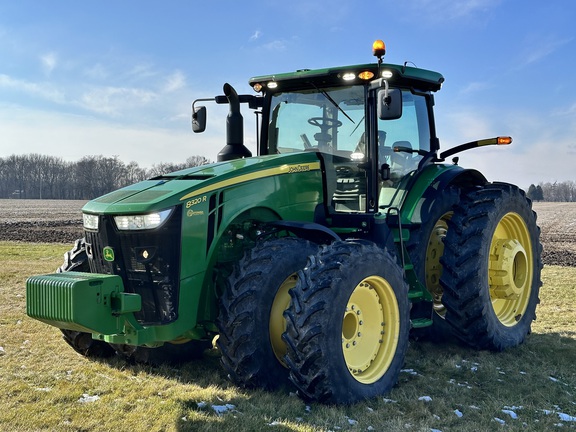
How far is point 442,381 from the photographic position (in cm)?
501

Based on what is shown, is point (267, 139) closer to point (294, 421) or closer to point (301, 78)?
point (301, 78)

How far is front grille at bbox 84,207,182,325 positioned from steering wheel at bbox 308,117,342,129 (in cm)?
195

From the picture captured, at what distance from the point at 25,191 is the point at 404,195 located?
114m

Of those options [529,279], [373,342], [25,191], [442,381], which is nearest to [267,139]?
[373,342]

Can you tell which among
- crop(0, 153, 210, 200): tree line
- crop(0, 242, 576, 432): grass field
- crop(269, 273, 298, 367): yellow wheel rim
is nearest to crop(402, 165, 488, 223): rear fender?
crop(0, 242, 576, 432): grass field

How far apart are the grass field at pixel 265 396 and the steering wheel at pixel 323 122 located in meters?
2.44

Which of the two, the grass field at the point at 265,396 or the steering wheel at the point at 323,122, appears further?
the steering wheel at the point at 323,122

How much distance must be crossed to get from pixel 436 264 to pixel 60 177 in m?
113

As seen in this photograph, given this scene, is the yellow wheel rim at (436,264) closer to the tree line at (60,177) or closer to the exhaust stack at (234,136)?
the exhaust stack at (234,136)

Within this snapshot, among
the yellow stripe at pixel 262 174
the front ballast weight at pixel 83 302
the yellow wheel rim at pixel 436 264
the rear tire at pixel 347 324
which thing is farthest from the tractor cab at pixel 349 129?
the front ballast weight at pixel 83 302

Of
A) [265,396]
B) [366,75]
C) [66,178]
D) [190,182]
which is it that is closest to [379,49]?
[366,75]

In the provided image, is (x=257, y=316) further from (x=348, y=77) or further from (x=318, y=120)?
(x=348, y=77)

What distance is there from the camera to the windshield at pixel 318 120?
5.46 m

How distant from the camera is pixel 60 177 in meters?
109
